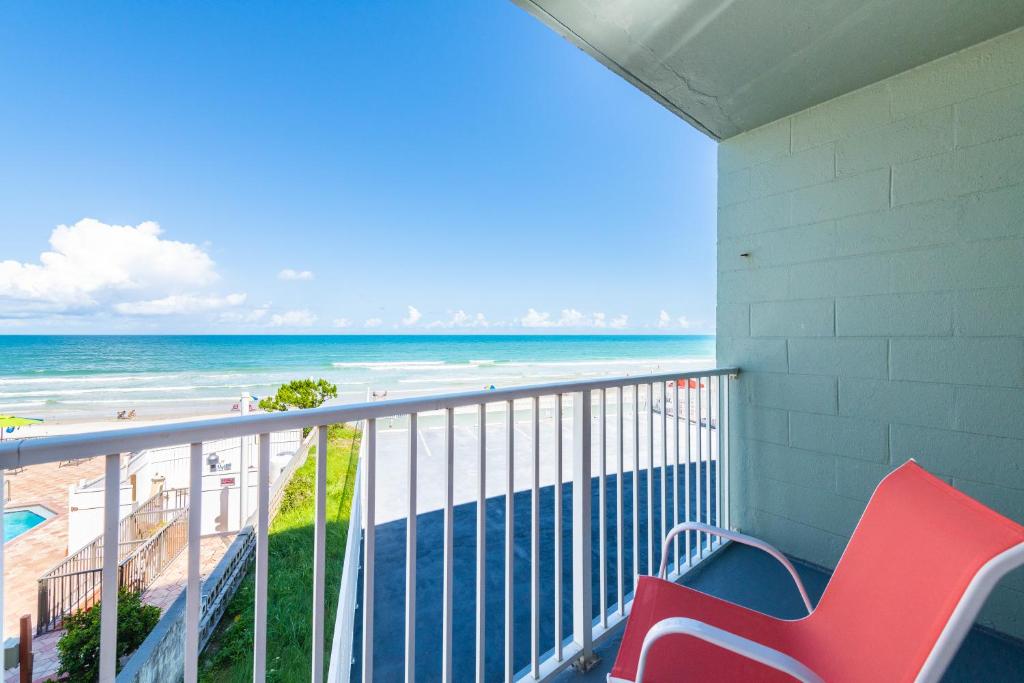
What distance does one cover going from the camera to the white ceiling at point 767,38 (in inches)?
62.7

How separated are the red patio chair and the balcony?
47cm

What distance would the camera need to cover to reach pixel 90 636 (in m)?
2.56

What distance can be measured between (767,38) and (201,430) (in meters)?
2.38

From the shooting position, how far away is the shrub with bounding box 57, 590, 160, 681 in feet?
7.89

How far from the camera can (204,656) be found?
8.84 ft

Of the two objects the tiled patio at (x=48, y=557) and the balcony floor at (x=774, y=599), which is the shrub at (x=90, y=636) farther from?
the balcony floor at (x=774, y=599)

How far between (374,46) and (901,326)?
53.4 feet

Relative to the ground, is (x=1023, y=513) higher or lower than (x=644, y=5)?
lower

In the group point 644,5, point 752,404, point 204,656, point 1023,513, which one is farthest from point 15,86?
point 1023,513

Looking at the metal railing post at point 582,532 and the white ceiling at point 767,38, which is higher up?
the white ceiling at point 767,38

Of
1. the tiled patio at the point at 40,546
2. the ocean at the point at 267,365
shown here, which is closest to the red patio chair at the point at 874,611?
the tiled patio at the point at 40,546

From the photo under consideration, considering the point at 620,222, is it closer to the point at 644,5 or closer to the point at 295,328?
the point at 295,328

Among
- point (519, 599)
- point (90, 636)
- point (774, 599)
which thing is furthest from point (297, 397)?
point (774, 599)

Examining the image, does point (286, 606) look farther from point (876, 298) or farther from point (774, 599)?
point (876, 298)
